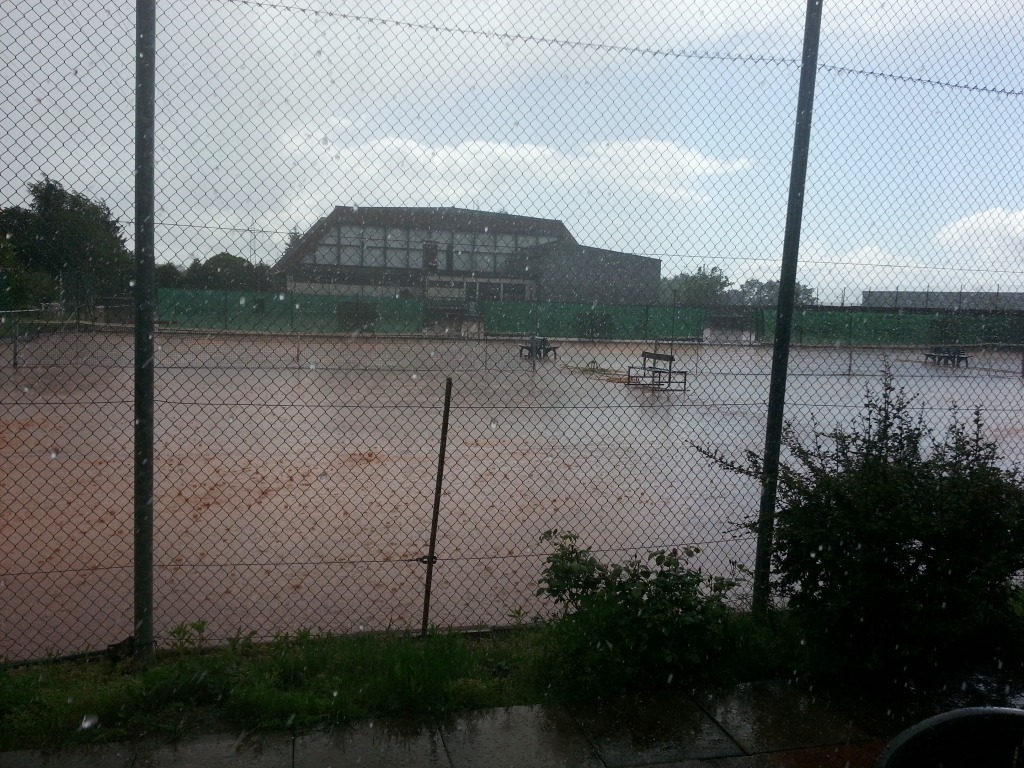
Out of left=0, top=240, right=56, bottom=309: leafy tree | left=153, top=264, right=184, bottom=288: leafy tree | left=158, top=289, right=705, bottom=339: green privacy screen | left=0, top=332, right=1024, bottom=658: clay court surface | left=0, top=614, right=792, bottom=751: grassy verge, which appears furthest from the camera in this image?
Result: left=158, top=289, right=705, bottom=339: green privacy screen

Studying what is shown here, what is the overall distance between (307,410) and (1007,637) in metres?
11.7

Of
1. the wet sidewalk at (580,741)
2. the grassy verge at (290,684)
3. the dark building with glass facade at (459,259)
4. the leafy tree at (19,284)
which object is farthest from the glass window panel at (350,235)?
the wet sidewalk at (580,741)

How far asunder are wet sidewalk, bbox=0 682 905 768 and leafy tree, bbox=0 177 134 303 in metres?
2.31

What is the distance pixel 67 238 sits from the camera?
4113 mm

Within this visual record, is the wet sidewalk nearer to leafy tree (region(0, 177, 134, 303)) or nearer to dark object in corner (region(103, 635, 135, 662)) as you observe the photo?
dark object in corner (region(103, 635, 135, 662))

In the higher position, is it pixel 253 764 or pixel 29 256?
pixel 29 256

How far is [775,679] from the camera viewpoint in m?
3.90

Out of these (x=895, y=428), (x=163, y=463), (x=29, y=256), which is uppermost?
(x=29, y=256)

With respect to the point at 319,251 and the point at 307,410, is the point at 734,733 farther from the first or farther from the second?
the point at 307,410

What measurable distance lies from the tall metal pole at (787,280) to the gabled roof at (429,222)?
1186 mm

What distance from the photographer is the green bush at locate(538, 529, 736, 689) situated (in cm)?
366

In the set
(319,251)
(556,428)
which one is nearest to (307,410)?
(556,428)

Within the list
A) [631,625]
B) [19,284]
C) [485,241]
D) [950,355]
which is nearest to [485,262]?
[485,241]

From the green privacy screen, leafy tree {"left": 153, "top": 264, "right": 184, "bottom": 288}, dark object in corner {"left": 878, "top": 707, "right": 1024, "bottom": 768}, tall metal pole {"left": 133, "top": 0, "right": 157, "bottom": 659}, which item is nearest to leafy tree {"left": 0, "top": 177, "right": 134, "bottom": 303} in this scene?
leafy tree {"left": 153, "top": 264, "right": 184, "bottom": 288}
